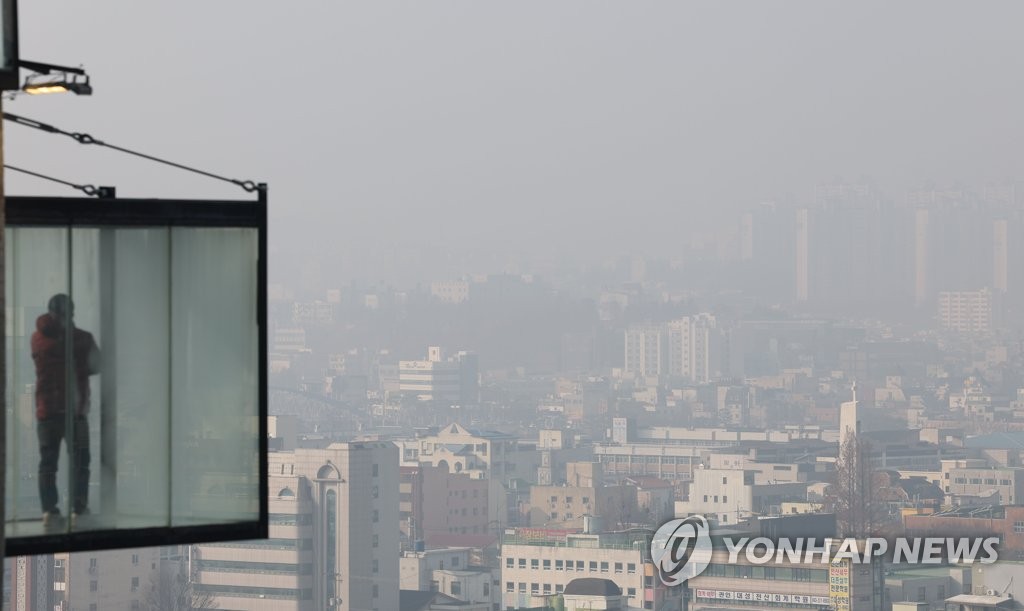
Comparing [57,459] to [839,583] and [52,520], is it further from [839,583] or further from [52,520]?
[839,583]

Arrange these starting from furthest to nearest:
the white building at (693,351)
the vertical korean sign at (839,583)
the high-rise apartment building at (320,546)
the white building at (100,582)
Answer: the white building at (693,351)
the high-rise apartment building at (320,546)
the white building at (100,582)
the vertical korean sign at (839,583)

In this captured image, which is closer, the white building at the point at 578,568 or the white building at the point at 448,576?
the white building at the point at 578,568

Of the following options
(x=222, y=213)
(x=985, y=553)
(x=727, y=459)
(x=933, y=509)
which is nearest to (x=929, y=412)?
(x=727, y=459)

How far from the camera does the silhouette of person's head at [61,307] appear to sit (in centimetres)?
491

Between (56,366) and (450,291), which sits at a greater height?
(450,291)

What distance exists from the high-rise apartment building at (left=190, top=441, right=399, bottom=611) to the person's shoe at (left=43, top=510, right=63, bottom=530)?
44.0 m

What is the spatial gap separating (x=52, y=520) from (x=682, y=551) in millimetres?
41120

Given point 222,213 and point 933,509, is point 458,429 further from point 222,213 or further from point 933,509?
point 222,213

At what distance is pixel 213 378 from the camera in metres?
5.13

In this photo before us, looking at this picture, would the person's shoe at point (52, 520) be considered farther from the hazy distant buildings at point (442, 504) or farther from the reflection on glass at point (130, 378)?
the hazy distant buildings at point (442, 504)

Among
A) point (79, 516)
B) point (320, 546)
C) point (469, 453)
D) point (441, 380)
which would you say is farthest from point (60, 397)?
point (441, 380)

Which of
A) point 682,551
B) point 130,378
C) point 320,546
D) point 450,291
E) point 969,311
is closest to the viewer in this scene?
point 130,378

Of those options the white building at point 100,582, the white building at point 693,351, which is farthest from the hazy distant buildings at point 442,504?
the white building at point 693,351

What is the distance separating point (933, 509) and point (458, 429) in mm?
30202
